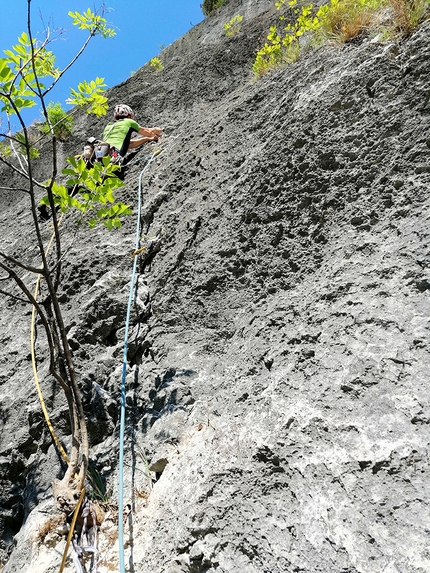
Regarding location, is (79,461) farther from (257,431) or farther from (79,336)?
(257,431)

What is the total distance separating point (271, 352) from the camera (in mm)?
2055

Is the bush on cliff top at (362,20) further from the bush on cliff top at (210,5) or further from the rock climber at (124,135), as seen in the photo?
the bush on cliff top at (210,5)

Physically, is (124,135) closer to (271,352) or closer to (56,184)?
(56,184)

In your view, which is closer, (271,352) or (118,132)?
(271,352)

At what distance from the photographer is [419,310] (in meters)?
1.66

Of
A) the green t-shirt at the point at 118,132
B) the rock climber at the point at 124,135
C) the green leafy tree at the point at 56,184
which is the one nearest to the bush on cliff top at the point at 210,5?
the rock climber at the point at 124,135

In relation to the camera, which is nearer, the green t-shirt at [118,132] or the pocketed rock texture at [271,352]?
the pocketed rock texture at [271,352]

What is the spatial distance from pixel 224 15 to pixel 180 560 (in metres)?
10.4

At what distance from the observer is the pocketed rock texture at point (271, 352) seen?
55.7 inches

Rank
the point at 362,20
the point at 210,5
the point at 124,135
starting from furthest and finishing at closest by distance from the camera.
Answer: the point at 210,5 → the point at 124,135 → the point at 362,20

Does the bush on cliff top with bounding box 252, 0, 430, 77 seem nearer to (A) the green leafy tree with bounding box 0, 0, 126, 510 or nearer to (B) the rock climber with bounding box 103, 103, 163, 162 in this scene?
(A) the green leafy tree with bounding box 0, 0, 126, 510

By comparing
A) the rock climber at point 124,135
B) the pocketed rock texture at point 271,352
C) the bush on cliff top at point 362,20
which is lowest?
the pocketed rock texture at point 271,352

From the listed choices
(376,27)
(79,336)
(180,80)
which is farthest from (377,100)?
(180,80)

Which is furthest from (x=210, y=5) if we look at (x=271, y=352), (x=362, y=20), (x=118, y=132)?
(x=271, y=352)
